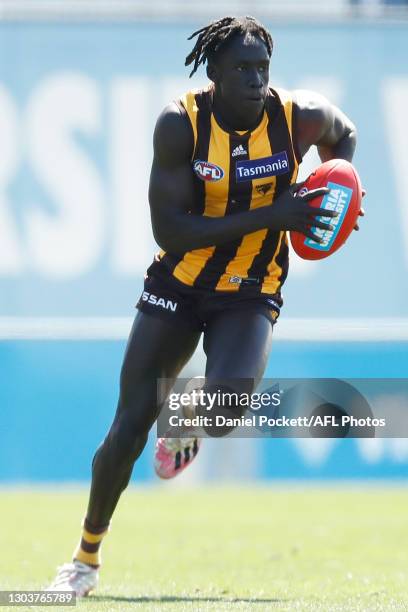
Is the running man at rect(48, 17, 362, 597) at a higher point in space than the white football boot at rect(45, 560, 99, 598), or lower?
higher

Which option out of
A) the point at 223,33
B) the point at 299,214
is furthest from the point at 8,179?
the point at 299,214

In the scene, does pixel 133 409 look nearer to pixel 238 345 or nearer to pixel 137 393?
pixel 137 393

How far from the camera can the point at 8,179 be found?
12688mm

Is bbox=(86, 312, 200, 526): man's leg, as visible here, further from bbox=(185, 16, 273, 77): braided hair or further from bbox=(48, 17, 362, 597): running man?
bbox=(185, 16, 273, 77): braided hair

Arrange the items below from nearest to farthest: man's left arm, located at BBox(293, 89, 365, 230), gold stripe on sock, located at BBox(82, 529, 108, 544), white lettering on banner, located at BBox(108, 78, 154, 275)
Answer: man's left arm, located at BBox(293, 89, 365, 230) → gold stripe on sock, located at BBox(82, 529, 108, 544) → white lettering on banner, located at BBox(108, 78, 154, 275)

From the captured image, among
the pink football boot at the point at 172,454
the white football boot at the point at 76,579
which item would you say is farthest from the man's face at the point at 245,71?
the white football boot at the point at 76,579

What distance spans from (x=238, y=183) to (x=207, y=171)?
6.2 inches

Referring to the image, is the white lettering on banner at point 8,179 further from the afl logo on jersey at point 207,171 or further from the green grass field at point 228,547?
the afl logo on jersey at point 207,171

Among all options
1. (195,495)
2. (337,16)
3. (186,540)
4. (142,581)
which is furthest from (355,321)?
(142,581)

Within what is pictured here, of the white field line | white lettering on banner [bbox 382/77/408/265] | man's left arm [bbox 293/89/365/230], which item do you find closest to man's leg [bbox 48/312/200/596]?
man's left arm [bbox 293/89/365/230]

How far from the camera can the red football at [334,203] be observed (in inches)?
224

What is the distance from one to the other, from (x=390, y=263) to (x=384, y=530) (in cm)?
380

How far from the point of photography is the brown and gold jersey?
227 inches

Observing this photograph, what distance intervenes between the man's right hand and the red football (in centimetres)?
4
